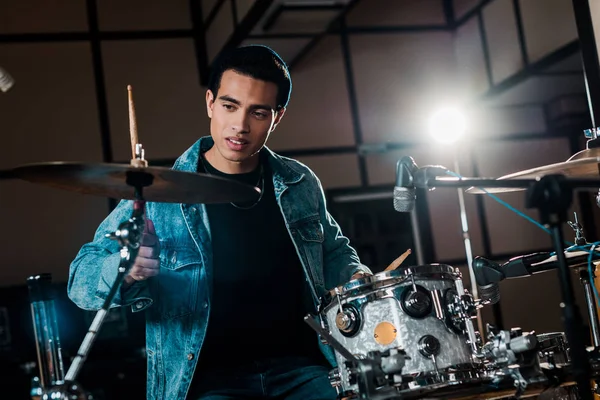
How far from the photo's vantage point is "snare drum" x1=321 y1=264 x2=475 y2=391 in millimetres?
2354

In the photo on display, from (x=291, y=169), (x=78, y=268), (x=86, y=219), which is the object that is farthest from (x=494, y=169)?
(x=78, y=268)

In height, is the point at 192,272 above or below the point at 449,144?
below

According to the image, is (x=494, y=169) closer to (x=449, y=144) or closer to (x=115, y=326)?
(x=449, y=144)

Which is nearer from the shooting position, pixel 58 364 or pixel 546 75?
pixel 58 364

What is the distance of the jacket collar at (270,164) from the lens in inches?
114

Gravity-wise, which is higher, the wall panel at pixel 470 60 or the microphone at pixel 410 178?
the wall panel at pixel 470 60

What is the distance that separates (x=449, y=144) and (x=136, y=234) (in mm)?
6520

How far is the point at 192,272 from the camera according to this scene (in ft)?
8.82

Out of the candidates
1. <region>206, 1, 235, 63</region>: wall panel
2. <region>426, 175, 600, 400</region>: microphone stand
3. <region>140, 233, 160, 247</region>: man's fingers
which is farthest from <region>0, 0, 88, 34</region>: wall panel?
<region>426, 175, 600, 400</region>: microphone stand

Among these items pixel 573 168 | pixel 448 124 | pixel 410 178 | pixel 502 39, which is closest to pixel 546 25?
pixel 502 39

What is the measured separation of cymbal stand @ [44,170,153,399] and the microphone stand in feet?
3.43

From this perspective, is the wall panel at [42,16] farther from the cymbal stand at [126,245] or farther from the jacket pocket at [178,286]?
the cymbal stand at [126,245]

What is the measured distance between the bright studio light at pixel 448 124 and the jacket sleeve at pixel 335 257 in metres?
4.59

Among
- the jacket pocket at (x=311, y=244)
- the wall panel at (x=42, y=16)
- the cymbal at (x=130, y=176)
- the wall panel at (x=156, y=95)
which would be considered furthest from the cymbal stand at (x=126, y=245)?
the wall panel at (x=42, y=16)
